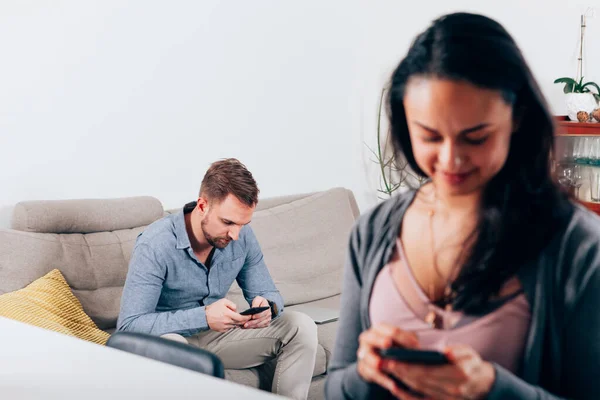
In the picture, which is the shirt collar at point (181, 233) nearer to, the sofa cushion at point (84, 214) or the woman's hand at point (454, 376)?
the sofa cushion at point (84, 214)

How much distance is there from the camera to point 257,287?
2.81 m

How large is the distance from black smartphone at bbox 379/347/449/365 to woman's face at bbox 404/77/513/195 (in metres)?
0.19

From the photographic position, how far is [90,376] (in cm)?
122

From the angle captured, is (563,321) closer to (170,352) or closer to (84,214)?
(170,352)

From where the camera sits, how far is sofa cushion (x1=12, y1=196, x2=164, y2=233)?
2854 mm

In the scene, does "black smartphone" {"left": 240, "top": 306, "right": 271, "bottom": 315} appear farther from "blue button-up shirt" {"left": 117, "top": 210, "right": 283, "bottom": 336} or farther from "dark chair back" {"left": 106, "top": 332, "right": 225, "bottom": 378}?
"dark chair back" {"left": 106, "top": 332, "right": 225, "bottom": 378}

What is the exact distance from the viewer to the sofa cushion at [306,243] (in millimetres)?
3539

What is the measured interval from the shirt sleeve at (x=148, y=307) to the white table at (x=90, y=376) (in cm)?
98

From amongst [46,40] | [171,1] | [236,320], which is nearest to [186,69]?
[171,1]

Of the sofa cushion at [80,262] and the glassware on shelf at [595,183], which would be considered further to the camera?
the glassware on shelf at [595,183]

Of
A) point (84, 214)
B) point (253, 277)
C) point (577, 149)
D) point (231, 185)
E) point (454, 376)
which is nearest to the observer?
point (454, 376)

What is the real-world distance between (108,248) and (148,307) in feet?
2.01

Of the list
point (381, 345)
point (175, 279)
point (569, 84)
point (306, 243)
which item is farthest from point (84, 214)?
point (569, 84)

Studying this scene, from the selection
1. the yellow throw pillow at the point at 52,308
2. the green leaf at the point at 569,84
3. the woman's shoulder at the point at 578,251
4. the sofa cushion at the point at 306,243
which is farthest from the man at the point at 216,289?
the green leaf at the point at 569,84
